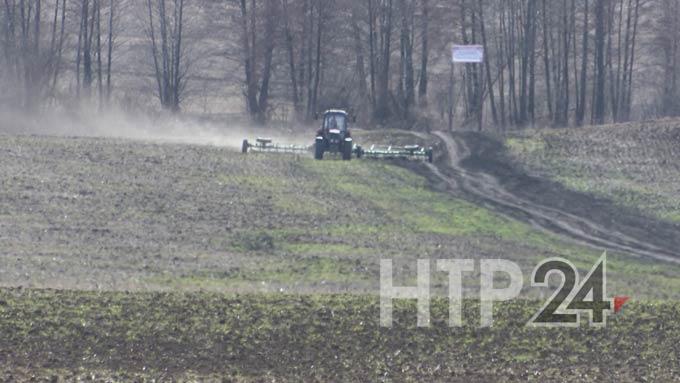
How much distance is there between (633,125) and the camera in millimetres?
50000

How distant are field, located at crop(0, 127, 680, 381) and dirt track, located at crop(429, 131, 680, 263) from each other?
162mm

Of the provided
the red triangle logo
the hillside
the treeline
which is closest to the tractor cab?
the hillside

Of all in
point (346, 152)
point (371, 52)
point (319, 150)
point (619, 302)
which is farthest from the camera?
point (371, 52)

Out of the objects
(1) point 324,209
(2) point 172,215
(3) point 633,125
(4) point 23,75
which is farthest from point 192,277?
(4) point 23,75

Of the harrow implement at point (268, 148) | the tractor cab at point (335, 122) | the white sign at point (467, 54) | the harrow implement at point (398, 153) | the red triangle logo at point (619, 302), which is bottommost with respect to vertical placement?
the red triangle logo at point (619, 302)

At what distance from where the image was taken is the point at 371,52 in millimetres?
65500

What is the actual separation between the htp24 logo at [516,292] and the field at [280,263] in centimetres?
25

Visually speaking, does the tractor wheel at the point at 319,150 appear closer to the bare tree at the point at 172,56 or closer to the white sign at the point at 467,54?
the white sign at the point at 467,54

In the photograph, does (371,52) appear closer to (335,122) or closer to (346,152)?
(335,122)

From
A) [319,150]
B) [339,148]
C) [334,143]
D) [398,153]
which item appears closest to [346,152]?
[339,148]

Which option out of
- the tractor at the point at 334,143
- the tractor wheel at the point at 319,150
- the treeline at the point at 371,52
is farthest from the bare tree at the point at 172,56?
the tractor wheel at the point at 319,150

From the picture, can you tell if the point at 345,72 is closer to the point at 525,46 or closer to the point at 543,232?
the point at 525,46

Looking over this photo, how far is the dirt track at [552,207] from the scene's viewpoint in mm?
30578

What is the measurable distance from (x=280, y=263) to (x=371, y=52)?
4171cm
